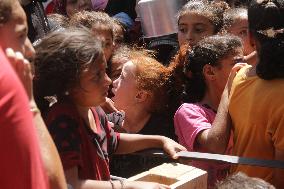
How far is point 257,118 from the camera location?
205 centimetres

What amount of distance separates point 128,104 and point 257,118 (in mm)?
1131

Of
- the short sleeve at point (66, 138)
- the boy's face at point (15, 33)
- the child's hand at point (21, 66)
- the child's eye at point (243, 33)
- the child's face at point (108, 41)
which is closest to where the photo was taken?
the child's hand at point (21, 66)

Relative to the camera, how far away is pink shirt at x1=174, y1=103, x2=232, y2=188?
2438 mm

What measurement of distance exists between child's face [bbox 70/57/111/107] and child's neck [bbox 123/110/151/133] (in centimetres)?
101

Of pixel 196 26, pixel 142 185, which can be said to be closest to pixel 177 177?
pixel 142 185

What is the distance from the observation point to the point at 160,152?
227cm

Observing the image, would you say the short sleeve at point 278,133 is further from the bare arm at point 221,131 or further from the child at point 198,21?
the child at point 198,21

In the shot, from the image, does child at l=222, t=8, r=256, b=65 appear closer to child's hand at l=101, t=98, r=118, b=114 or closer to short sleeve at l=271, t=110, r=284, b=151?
child's hand at l=101, t=98, r=118, b=114

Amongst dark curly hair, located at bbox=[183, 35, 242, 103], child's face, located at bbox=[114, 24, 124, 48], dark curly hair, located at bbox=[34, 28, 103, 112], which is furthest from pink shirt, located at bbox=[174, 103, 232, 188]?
child's face, located at bbox=[114, 24, 124, 48]

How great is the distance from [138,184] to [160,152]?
0.36 meters

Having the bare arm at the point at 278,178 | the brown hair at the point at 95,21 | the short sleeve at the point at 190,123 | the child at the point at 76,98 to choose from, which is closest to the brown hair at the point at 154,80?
the short sleeve at the point at 190,123

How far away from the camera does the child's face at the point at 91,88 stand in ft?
6.61

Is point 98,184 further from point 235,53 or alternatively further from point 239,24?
point 239,24

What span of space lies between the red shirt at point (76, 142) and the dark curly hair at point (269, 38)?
2.07ft
